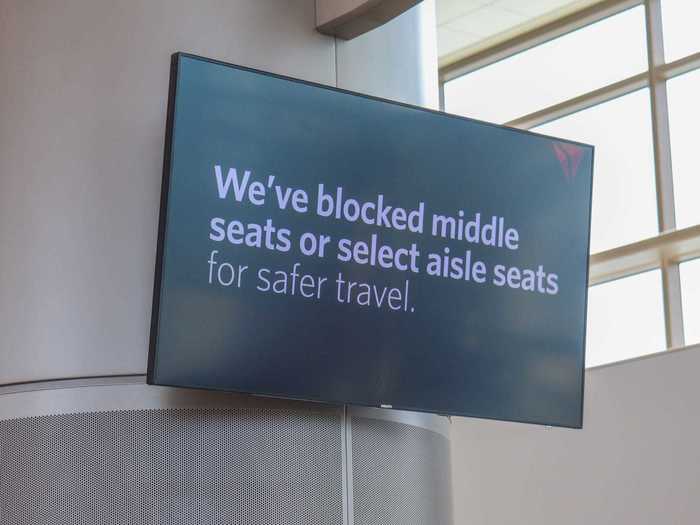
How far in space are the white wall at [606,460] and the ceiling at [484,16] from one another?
12.6 ft

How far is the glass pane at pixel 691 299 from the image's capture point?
999cm

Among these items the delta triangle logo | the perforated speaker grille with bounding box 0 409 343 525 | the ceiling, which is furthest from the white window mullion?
the perforated speaker grille with bounding box 0 409 343 525

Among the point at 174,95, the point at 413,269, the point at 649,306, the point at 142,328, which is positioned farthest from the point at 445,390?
the point at 649,306

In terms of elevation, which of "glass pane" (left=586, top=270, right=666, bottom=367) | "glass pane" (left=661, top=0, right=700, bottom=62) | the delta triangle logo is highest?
"glass pane" (left=661, top=0, right=700, bottom=62)

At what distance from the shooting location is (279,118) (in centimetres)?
458

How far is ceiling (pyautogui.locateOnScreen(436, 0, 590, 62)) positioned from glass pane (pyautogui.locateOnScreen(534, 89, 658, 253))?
1196 mm

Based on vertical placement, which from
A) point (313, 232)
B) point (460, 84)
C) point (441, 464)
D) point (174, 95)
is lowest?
point (441, 464)

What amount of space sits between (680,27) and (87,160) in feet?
24.5

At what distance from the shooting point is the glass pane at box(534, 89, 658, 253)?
10828 mm

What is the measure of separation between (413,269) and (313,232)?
46cm

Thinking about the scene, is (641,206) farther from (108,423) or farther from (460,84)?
(108,423)

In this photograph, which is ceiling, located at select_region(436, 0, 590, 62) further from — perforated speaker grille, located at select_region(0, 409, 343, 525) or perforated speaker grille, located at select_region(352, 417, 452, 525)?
perforated speaker grille, located at select_region(0, 409, 343, 525)

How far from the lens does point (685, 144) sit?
34.9ft

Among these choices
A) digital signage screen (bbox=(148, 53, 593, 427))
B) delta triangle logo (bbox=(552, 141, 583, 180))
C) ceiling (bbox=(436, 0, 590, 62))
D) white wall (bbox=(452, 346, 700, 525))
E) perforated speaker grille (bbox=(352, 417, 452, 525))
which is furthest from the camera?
ceiling (bbox=(436, 0, 590, 62))
